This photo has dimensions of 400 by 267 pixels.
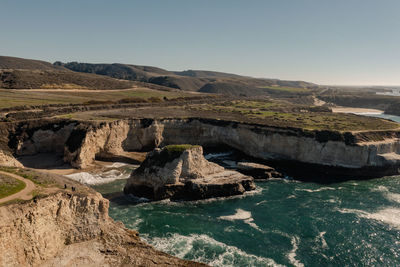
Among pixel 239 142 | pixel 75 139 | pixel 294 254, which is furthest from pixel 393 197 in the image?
pixel 75 139

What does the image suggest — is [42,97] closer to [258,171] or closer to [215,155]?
[215,155]

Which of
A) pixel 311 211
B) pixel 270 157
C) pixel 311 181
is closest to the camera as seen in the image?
pixel 311 211

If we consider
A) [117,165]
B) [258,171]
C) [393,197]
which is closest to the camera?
[393,197]

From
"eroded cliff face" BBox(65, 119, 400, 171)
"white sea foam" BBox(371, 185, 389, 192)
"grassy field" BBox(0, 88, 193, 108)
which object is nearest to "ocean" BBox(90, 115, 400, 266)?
"white sea foam" BBox(371, 185, 389, 192)

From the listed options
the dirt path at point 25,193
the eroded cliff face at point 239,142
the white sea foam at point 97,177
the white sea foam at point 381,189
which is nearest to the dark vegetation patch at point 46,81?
the eroded cliff face at point 239,142

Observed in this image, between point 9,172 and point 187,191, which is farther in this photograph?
point 187,191

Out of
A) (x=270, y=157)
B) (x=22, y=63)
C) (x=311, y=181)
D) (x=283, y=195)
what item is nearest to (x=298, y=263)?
(x=283, y=195)

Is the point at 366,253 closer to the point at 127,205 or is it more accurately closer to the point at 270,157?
the point at 127,205
